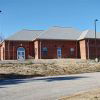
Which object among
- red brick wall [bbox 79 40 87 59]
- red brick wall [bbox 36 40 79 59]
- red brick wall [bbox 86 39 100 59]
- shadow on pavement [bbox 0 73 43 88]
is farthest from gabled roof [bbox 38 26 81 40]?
shadow on pavement [bbox 0 73 43 88]

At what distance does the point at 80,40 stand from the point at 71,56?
3.67 metres

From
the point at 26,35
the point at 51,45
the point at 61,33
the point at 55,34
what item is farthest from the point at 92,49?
the point at 26,35

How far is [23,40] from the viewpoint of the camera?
51.2 m

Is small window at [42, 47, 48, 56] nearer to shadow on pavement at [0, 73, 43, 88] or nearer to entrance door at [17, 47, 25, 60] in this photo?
entrance door at [17, 47, 25, 60]

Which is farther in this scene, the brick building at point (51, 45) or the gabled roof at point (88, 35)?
the brick building at point (51, 45)

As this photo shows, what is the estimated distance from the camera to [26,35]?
174 feet

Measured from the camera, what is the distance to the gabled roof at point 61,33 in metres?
50.4

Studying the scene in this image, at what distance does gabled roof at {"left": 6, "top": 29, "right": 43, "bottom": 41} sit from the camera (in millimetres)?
51431

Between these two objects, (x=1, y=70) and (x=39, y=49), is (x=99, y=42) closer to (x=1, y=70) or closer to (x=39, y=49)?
(x=39, y=49)

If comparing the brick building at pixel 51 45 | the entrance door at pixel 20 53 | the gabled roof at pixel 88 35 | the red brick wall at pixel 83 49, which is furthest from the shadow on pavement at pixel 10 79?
the entrance door at pixel 20 53

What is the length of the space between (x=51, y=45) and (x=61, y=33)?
3427 millimetres

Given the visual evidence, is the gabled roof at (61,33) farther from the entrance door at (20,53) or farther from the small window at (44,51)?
the entrance door at (20,53)

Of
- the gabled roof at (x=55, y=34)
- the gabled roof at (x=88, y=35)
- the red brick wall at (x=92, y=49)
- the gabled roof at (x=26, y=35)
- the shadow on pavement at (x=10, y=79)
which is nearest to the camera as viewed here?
the shadow on pavement at (x=10, y=79)

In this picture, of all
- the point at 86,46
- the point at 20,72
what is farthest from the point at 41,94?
the point at 86,46
